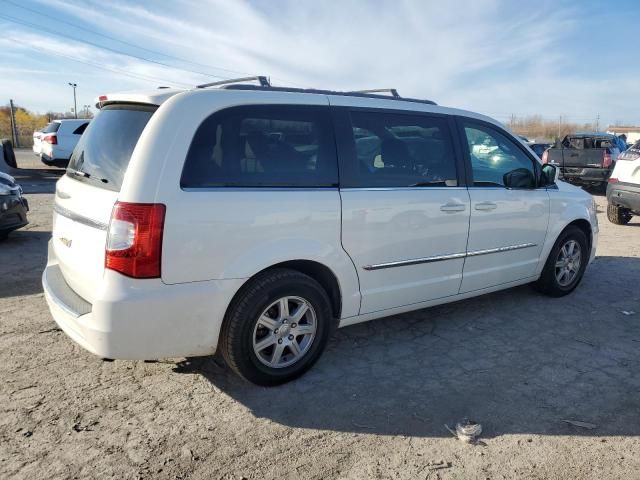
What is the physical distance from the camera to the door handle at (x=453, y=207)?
12.7 feet

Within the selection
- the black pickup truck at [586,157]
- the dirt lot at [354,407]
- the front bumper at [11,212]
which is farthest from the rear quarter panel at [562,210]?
the black pickup truck at [586,157]

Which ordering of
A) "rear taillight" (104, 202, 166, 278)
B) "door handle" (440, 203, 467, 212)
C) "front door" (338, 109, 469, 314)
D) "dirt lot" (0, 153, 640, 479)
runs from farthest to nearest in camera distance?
"door handle" (440, 203, 467, 212) < "front door" (338, 109, 469, 314) < "rear taillight" (104, 202, 166, 278) < "dirt lot" (0, 153, 640, 479)

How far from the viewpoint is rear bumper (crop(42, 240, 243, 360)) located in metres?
2.68

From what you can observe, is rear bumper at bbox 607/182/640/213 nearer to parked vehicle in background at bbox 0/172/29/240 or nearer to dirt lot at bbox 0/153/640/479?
dirt lot at bbox 0/153/640/479

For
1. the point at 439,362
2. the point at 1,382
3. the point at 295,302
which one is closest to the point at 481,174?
the point at 439,362

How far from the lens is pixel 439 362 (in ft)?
12.1

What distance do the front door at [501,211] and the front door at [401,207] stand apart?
0.59ft

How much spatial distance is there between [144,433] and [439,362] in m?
Result: 2.06

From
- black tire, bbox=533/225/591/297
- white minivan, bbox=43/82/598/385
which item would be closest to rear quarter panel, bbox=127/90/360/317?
white minivan, bbox=43/82/598/385

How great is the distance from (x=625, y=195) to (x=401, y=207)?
7171 millimetres

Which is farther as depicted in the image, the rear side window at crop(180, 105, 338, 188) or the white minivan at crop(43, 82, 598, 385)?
the rear side window at crop(180, 105, 338, 188)

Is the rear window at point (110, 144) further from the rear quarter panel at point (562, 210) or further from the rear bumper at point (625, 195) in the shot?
the rear bumper at point (625, 195)

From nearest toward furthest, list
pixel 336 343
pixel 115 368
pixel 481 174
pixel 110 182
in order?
pixel 110 182
pixel 115 368
pixel 336 343
pixel 481 174

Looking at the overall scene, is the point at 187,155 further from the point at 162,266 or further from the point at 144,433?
the point at 144,433
